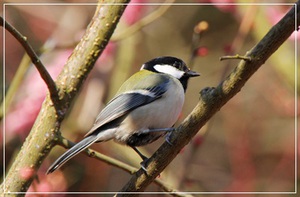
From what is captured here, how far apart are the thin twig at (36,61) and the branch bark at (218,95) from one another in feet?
1.04

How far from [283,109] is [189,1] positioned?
41.9 inches

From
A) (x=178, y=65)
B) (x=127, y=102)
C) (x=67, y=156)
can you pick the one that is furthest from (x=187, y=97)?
(x=67, y=156)

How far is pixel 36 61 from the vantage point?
1293mm

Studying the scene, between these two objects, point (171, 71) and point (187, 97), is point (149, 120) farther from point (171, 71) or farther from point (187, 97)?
point (187, 97)

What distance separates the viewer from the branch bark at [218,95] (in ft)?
3.56

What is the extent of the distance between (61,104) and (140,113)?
13.9 inches

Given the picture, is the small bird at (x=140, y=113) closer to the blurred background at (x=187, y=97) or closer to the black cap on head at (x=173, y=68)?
the black cap on head at (x=173, y=68)

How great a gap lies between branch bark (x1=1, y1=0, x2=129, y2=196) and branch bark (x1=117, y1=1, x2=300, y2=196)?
0.87 ft

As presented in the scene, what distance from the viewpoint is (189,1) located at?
3.33 meters

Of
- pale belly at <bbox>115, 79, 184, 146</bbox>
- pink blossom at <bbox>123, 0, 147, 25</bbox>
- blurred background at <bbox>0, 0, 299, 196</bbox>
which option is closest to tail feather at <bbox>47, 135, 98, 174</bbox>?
pale belly at <bbox>115, 79, 184, 146</bbox>

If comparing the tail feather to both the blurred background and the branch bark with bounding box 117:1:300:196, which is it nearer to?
the branch bark with bounding box 117:1:300:196

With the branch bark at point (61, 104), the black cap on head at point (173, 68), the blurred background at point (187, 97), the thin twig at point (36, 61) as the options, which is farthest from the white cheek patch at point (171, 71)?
the thin twig at point (36, 61)

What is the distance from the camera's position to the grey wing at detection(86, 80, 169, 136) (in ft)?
5.47

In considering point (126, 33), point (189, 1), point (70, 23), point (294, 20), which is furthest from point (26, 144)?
point (189, 1)
